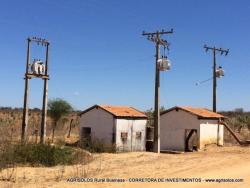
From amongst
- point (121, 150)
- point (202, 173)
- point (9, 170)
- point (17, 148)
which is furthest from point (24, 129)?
point (202, 173)

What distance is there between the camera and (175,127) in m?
35.3

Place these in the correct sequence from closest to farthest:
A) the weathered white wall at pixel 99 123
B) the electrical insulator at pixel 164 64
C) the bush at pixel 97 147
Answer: the bush at pixel 97 147, the electrical insulator at pixel 164 64, the weathered white wall at pixel 99 123

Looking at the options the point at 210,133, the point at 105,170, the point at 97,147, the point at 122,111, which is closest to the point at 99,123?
the point at 122,111

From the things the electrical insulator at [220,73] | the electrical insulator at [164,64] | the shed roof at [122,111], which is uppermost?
the electrical insulator at [220,73]

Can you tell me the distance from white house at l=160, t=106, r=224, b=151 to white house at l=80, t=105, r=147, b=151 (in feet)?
11.8

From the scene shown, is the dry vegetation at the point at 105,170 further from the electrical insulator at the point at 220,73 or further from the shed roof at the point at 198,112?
the electrical insulator at the point at 220,73

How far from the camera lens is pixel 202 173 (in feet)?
57.3

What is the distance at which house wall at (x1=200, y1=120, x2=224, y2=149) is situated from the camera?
114 feet

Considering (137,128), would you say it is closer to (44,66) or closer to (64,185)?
(44,66)

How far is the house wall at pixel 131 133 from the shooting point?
30.3m

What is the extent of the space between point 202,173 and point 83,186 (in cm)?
545

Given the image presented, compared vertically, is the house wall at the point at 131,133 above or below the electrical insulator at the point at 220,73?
below

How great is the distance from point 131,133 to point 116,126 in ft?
5.07

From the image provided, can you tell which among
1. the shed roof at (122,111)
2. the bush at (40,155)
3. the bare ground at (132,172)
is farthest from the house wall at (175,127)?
the bush at (40,155)
